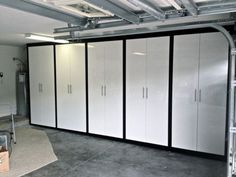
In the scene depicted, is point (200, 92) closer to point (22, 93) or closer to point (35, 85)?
point (35, 85)

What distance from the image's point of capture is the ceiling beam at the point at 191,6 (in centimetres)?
190

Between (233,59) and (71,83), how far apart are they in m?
3.87

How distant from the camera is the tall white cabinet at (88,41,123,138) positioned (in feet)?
15.7

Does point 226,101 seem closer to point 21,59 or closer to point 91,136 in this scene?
point 91,136

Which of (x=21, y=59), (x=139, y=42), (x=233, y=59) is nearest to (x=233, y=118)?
(x=233, y=59)

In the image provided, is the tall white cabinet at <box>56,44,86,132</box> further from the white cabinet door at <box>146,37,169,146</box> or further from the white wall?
the white wall

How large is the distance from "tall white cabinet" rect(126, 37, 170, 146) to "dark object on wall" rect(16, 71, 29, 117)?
344 centimetres

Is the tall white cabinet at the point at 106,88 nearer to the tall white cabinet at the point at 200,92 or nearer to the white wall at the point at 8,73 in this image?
the tall white cabinet at the point at 200,92

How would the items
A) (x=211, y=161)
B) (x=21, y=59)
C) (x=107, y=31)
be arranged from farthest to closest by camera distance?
(x=21, y=59), (x=211, y=161), (x=107, y=31)

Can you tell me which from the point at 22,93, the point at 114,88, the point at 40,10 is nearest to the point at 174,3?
the point at 40,10

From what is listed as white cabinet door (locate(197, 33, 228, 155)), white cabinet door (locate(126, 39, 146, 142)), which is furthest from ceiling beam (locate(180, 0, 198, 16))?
white cabinet door (locate(126, 39, 146, 142))

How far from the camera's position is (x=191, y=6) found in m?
2.00

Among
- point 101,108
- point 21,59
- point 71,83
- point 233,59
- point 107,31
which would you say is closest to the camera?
point 233,59

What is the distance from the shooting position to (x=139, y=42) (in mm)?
4480
